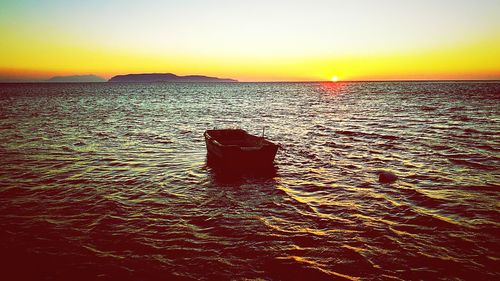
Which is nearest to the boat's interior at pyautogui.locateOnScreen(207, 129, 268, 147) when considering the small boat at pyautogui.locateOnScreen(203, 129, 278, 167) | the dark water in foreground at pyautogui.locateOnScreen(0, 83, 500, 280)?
the dark water in foreground at pyautogui.locateOnScreen(0, 83, 500, 280)

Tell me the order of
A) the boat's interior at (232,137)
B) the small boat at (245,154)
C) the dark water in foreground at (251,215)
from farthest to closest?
the boat's interior at (232,137)
the small boat at (245,154)
the dark water in foreground at (251,215)

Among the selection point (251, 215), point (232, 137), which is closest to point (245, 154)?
point (232, 137)

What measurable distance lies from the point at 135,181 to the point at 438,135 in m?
21.7

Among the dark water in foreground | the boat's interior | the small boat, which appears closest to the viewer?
the dark water in foreground

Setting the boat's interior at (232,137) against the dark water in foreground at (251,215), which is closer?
the dark water in foreground at (251,215)

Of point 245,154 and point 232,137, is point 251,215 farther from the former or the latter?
point 232,137

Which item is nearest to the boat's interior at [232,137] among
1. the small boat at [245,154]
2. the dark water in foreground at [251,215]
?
the dark water in foreground at [251,215]

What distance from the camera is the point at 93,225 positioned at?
9391mm

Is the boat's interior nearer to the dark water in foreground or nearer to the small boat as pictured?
the dark water in foreground

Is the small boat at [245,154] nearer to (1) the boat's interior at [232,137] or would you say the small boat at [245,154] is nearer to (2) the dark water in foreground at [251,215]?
(2) the dark water in foreground at [251,215]

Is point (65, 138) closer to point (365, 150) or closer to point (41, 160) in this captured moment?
point (41, 160)

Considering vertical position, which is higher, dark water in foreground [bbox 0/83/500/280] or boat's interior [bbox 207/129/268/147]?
boat's interior [bbox 207/129/268/147]

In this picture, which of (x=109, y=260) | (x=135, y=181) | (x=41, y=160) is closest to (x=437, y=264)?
(x=109, y=260)

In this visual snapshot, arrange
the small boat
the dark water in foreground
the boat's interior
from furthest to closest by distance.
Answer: the boat's interior → the small boat → the dark water in foreground
